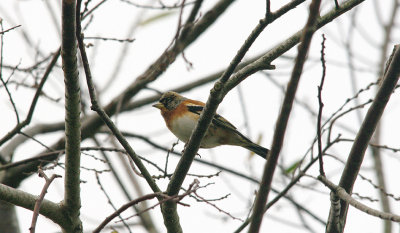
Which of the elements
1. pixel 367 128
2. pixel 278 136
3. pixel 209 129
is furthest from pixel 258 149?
pixel 278 136

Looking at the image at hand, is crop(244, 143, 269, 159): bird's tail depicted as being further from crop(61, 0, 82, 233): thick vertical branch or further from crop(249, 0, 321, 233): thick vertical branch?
crop(249, 0, 321, 233): thick vertical branch

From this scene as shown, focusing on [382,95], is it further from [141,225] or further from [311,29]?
[141,225]

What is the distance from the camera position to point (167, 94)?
707cm

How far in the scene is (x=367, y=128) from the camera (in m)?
3.30

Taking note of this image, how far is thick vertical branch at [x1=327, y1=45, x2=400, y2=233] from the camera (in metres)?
3.16

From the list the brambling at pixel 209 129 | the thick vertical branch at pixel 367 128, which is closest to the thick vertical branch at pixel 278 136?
the thick vertical branch at pixel 367 128

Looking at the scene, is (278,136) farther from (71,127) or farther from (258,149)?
(258,149)

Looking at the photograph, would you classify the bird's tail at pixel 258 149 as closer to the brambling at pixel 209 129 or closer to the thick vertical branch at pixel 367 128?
the brambling at pixel 209 129

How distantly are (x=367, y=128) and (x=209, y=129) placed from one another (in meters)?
3.11

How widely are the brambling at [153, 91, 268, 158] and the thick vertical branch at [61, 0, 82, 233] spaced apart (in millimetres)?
2643

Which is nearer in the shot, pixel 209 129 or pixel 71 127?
pixel 71 127

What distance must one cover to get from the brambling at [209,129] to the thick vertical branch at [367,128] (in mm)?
2765

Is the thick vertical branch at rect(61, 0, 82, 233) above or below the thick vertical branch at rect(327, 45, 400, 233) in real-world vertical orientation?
below

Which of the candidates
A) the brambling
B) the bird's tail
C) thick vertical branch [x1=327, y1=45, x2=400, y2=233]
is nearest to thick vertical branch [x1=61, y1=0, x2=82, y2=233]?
thick vertical branch [x1=327, y1=45, x2=400, y2=233]
